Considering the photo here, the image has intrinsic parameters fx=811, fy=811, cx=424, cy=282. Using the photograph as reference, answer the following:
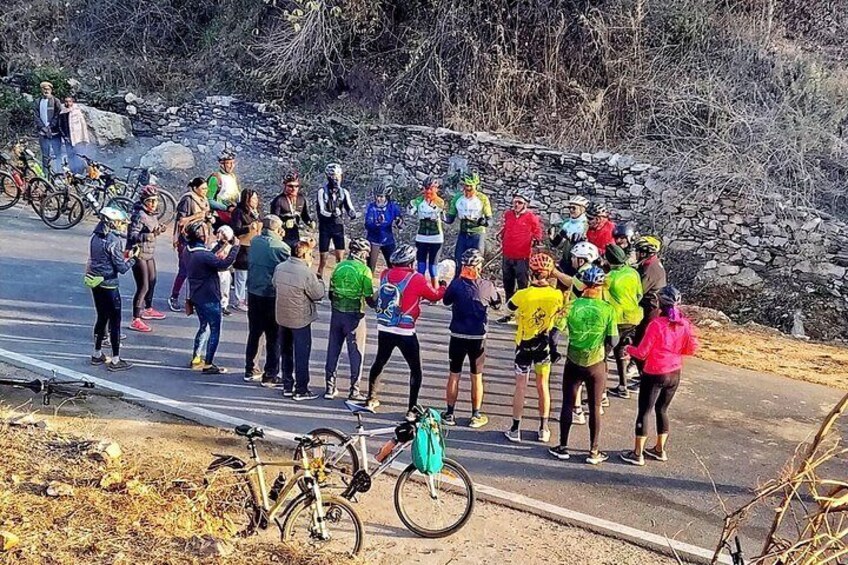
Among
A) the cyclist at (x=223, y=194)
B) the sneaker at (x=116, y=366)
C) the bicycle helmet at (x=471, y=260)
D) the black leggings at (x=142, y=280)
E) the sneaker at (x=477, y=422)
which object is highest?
the cyclist at (x=223, y=194)

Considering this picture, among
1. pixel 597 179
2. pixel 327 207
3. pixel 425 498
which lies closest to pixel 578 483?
pixel 425 498

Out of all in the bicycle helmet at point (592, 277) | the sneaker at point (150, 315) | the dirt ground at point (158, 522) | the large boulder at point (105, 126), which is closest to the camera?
the dirt ground at point (158, 522)

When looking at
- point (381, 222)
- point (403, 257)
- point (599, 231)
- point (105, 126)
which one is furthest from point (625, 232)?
point (105, 126)

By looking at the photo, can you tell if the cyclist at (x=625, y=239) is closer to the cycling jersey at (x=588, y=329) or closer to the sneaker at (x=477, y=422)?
the cycling jersey at (x=588, y=329)

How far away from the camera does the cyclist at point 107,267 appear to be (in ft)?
28.5

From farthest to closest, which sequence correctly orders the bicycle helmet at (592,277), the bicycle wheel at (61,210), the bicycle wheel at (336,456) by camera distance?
the bicycle wheel at (61,210) → the bicycle helmet at (592,277) → the bicycle wheel at (336,456)

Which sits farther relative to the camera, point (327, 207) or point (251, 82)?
point (251, 82)

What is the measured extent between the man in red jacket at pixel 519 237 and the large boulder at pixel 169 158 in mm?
9303

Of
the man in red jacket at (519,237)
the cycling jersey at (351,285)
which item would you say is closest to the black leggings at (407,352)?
the cycling jersey at (351,285)

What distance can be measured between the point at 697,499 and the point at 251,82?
14895 millimetres

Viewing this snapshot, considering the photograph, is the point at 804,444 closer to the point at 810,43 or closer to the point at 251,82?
the point at 810,43

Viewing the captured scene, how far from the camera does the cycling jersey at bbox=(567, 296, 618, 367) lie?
7355 mm

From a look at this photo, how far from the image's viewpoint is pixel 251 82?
61.8 feet

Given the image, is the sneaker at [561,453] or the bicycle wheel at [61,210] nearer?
the sneaker at [561,453]
